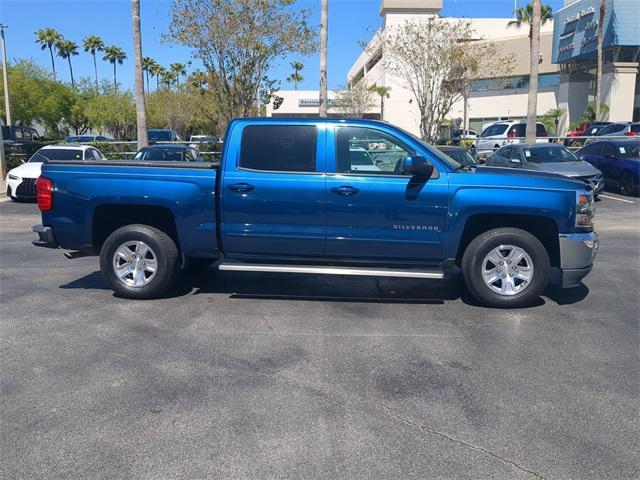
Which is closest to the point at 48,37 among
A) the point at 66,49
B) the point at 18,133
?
the point at 66,49

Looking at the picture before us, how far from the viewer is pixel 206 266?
25.2ft

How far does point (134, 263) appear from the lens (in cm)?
673

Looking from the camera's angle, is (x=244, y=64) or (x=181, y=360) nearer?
(x=181, y=360)

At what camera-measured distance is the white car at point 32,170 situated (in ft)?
53.1

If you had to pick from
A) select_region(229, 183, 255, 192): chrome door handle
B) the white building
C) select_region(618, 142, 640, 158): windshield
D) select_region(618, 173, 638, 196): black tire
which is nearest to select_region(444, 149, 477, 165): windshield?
select_region(618, 173, 638, 196): black tire

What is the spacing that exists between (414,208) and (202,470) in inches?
146

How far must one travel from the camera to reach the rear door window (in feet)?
21.2

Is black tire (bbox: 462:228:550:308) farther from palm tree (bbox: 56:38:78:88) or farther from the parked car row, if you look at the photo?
palm tree (bbox: 56:38:78:88)

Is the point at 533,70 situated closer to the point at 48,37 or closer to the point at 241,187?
the point at 241,187

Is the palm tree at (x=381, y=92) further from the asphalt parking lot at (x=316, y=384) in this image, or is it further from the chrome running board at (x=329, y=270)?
the chrome running board at (x=329, y=270)

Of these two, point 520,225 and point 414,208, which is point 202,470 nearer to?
point 414,208

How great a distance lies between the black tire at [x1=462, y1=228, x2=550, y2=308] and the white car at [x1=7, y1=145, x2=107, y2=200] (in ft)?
42.6

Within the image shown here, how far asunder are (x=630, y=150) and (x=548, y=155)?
3.00 metres

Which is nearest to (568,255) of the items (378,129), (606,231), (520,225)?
(520,225)
